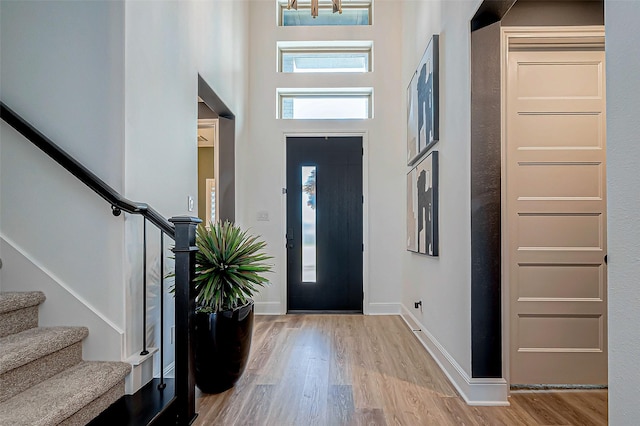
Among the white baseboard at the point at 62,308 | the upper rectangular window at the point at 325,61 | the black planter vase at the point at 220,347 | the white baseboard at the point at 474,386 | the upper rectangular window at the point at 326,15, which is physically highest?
the upper rectangular window at the point at 326,15

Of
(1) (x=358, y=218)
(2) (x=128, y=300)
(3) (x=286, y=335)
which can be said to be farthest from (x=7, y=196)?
(1) (x=358, y=218)

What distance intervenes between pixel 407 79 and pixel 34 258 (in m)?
3.91

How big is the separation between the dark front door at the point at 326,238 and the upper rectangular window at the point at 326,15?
1793mm

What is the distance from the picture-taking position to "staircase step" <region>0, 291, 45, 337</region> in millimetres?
1818

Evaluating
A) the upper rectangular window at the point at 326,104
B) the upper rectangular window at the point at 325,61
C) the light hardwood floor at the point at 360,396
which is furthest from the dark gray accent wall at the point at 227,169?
the light hardwood floor at the point at 360,396

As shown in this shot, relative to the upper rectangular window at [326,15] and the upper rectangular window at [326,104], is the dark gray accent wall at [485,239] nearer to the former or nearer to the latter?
the upper rectangular window at [326,104]

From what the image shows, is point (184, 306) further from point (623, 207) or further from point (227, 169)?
point (227, 169)

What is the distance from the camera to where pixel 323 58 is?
504 cm

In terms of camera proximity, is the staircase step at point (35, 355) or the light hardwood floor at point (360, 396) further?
the light hardwood floor at point (360, 396)

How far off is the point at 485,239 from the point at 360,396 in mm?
1246

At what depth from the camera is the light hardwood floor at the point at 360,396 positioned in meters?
2.12

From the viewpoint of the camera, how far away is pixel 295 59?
16.6ft

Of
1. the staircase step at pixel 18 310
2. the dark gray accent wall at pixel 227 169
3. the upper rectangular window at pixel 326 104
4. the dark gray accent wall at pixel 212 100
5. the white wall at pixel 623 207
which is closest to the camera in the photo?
the white wall at pixel 623 207

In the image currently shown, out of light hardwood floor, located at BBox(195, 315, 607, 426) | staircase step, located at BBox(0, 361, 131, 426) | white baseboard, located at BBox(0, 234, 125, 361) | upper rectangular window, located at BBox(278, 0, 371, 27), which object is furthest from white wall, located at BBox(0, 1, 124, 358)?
upper rectangular window, located at BBox(278, 0, 371, 27)
